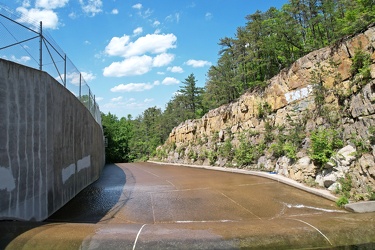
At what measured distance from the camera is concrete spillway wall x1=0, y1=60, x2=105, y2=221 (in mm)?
5426

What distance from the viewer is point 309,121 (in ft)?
45.0

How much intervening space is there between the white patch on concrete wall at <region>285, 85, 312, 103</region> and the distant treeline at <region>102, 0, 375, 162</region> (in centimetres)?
285

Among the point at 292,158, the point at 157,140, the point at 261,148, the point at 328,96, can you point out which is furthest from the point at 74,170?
the point at 157,140

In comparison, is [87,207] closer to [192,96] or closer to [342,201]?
[342,201]

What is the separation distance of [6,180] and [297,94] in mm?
15099

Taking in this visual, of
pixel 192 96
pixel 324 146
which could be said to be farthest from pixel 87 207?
pixel 192 96

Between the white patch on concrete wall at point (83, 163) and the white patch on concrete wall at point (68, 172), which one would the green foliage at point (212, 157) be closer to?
the white patch on concrete wall at point (83, 163)

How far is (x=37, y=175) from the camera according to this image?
6246 millimetres

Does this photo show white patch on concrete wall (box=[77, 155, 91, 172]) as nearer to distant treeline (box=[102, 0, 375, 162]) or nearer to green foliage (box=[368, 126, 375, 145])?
green foliage (box=[368, 126, 375, 145])

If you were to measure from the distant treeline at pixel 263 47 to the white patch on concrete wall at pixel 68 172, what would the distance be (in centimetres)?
1350

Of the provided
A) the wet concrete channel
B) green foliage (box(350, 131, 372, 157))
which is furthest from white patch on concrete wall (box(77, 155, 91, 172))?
green foliage (box(350, 131, 372, 157))

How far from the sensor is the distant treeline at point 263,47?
61.4ft

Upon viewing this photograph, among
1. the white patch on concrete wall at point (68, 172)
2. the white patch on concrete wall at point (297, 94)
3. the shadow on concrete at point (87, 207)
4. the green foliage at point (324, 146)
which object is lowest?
the shadow on concrete at point (87, 207)

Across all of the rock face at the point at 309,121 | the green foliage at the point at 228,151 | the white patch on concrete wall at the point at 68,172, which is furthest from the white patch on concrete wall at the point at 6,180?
the green foliage at the point at 228,151
